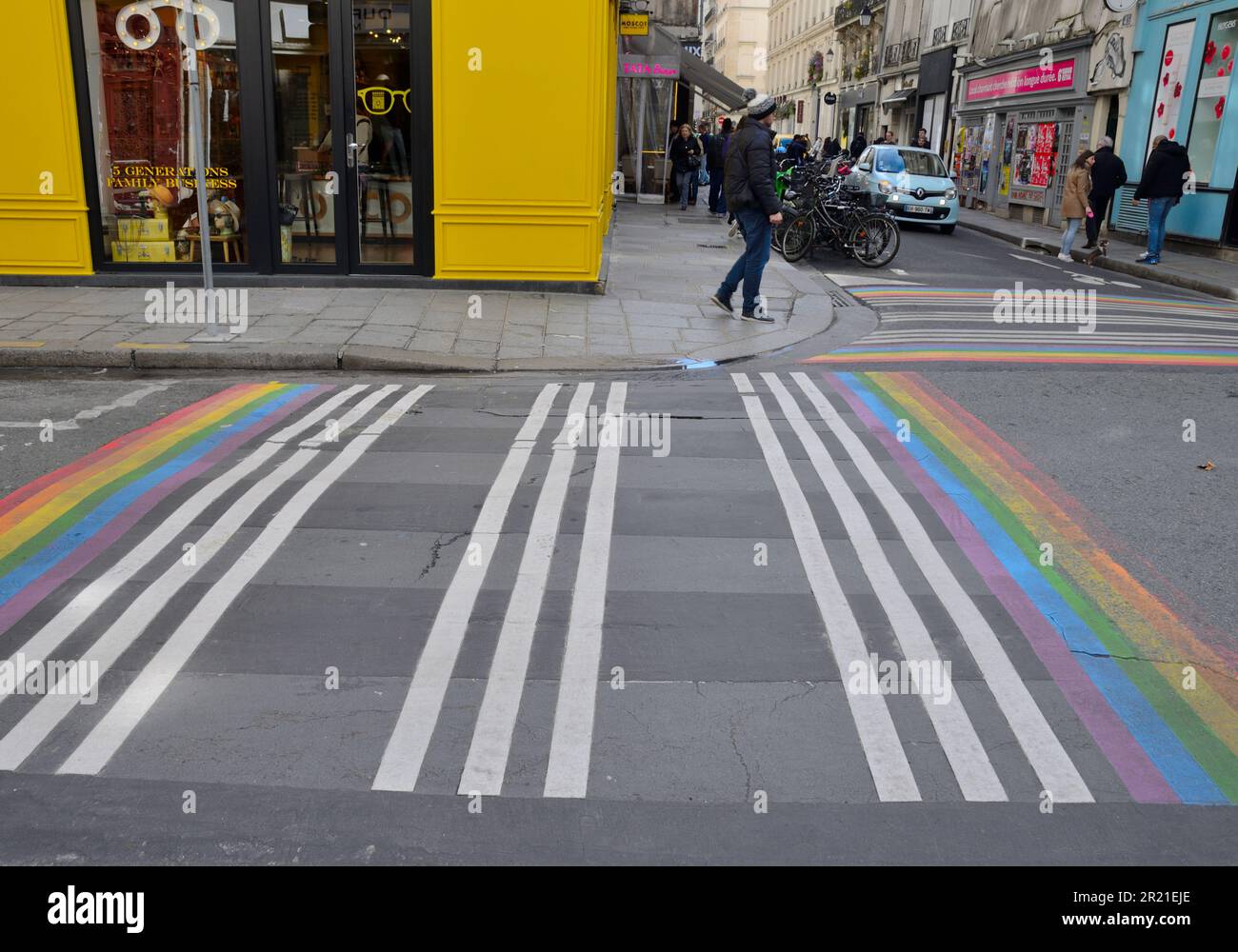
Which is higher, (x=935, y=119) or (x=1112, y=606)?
(x=935, y=119)

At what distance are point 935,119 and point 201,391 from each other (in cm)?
3373

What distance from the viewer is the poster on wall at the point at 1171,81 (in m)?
19.7

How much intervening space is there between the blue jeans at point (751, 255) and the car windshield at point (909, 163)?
12.6 metres

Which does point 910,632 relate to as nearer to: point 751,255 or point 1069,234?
point 751,255

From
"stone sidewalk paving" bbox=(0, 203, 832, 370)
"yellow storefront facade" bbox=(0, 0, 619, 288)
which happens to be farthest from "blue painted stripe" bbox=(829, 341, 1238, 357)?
"yellow storefront facade" bbox=(0, 0, 619, 288)

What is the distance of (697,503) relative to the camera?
17.8 feet

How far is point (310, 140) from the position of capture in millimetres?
11328

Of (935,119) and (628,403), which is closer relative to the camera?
(628,403)

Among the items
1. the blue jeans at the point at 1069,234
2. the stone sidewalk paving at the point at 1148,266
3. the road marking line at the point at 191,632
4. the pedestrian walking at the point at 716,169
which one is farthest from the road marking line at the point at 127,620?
the pedestrian walking at the point at 716,169

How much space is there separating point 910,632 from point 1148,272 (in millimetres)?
15008

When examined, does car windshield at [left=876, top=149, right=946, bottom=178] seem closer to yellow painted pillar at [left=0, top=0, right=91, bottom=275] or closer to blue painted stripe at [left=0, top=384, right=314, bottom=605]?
yellow painted pillar at [left=0, top=0, right=91, bottom=275]

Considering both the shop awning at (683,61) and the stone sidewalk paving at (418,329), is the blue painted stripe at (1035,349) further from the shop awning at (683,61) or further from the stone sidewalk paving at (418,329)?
the shop awning at (683,61)
